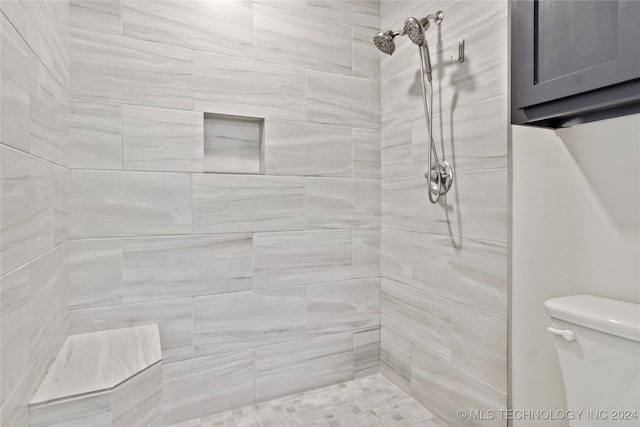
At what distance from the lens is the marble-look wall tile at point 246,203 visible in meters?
1.67

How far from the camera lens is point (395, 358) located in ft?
6.36

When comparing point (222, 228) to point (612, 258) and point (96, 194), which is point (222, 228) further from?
point (612, 258)

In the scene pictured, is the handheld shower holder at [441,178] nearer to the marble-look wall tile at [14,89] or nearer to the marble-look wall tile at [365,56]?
the marble-look wall tile at [365,56]

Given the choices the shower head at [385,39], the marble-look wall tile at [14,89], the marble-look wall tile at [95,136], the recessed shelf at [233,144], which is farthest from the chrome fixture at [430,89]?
the marble-look wall tile at [14,89]

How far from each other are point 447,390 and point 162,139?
1.61 metres

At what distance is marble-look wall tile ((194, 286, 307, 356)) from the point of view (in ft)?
5.52

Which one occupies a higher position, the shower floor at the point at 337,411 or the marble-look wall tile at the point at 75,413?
the marble-look wall tile at the point at 75,413

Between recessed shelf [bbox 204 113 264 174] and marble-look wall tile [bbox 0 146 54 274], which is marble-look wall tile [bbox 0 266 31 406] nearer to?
marble-look wall tile [bbox 0 146 54 274]

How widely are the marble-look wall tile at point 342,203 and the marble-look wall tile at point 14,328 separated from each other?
3.79 ft

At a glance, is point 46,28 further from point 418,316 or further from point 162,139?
point 418,316

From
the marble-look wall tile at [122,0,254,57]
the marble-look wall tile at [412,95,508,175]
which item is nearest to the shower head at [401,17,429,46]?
the marble-look wall tile at [412,95,508,175]

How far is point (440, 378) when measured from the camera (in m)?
1.65

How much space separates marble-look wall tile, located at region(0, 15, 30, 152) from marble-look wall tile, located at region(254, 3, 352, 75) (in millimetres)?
995

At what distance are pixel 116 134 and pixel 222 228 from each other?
57 cm
